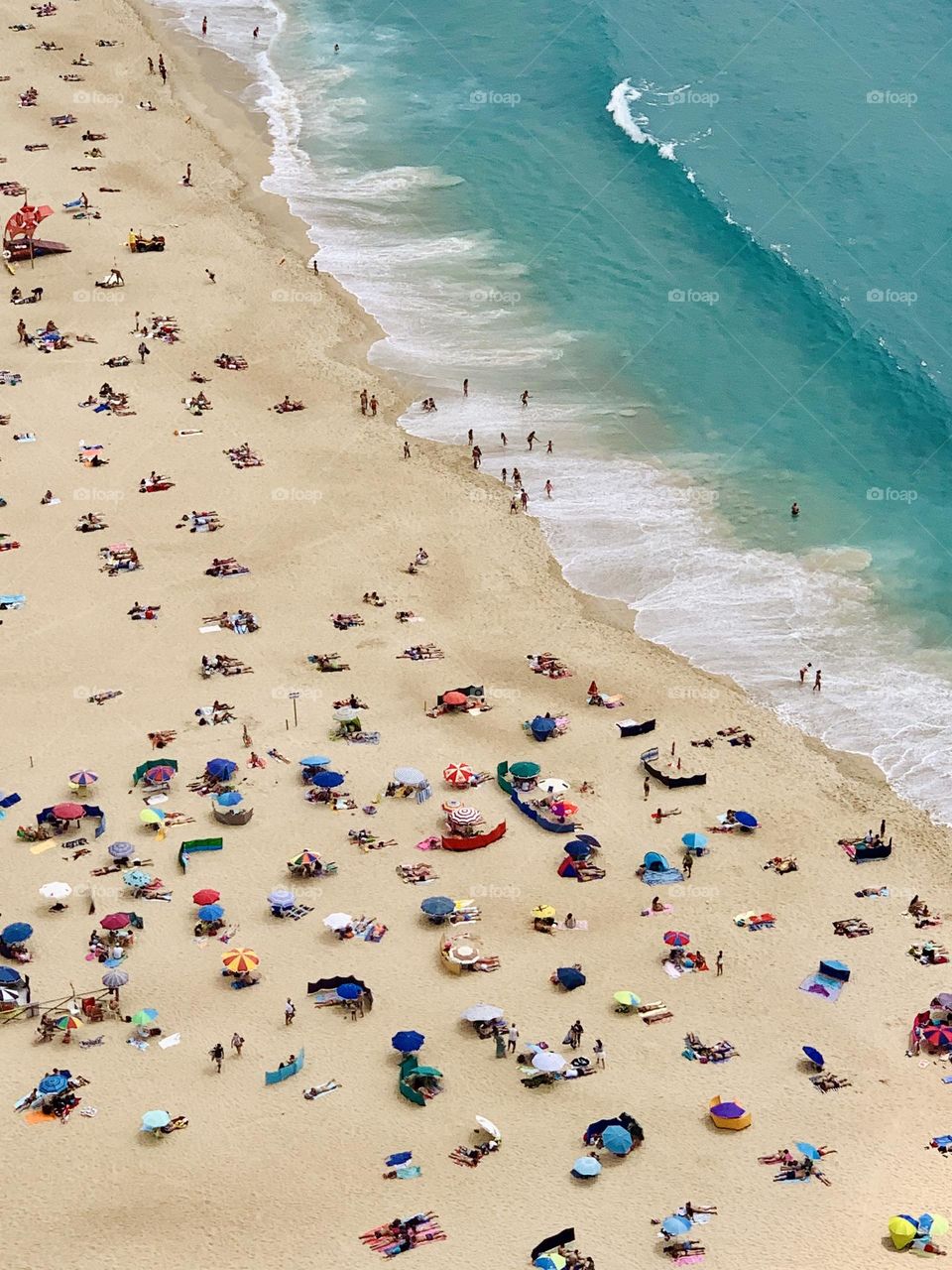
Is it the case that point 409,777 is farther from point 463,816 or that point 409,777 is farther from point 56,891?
point 56,891

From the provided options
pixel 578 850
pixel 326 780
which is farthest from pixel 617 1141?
pixel 326 780

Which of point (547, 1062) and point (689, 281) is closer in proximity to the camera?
point (547, 1062)

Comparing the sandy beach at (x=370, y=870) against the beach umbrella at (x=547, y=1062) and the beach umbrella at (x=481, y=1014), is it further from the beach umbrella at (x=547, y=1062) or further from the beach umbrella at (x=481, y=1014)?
the beach umbrella at (x=547, y=1062)

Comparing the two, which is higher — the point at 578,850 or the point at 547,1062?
the point at 578,850

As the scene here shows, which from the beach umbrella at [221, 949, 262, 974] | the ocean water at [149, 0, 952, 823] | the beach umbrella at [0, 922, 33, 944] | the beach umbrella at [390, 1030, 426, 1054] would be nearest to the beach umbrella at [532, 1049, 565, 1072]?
the beach umbrella at [390, 1030, 426, 1054]

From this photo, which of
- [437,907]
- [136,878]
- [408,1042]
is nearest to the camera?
[408,1042]

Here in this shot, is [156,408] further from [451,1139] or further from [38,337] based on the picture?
[451,1139]

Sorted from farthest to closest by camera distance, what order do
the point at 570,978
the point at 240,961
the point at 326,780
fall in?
the point at 326,780, the point at 570,978, the point at 240,961

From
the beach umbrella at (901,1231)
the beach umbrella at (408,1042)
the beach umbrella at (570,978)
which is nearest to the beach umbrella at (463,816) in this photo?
the beach umbrella at (570,978)

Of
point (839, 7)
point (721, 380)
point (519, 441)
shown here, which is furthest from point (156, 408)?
point (839, 7)
